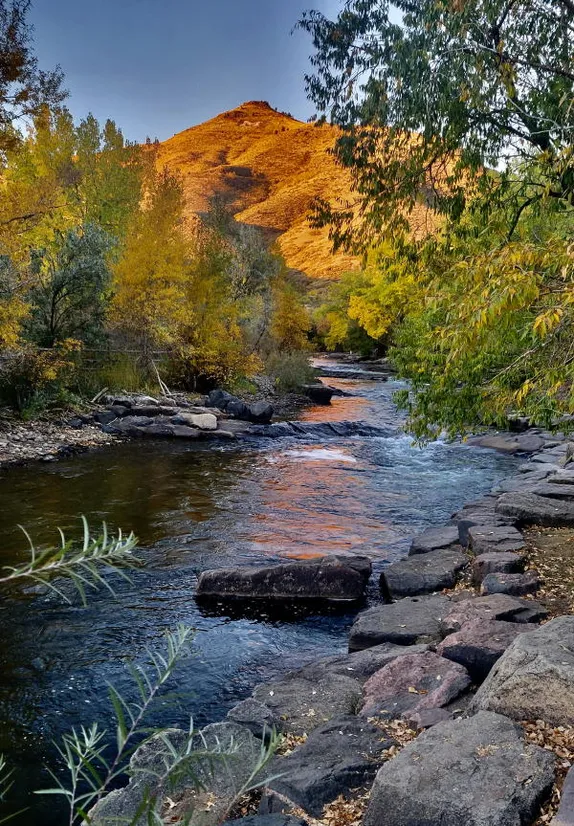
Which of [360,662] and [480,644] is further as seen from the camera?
[360,662]

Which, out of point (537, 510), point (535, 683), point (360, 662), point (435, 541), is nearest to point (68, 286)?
point (435, 541)

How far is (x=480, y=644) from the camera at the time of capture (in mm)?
5582

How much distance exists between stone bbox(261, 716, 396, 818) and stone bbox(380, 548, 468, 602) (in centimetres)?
Result: 360

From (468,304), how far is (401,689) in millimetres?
Answer: 3092

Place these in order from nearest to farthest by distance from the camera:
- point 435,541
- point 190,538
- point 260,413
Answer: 1. point 435,541
2. point 190,538
3. point 260,413

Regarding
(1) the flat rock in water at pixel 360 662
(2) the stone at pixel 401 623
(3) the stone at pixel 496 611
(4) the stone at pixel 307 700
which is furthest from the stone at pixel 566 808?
(2) the stone at pixel 401 623

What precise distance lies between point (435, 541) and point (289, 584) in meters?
2.56

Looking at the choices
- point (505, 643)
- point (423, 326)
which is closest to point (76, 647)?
point (505, 643)

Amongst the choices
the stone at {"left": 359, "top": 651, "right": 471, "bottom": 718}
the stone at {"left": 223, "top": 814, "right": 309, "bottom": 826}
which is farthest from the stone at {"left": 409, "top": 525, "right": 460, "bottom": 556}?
the stone at {"left": 223, "top": 814, "right": 309, "bottom": 826}

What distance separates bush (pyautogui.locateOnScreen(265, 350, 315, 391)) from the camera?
34438 mm

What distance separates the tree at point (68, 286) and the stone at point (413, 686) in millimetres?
18167

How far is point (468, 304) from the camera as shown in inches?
181

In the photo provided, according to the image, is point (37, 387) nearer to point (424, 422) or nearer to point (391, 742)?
point (424, 422)

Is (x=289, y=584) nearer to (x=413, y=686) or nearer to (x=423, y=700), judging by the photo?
(x=413, y=686)
